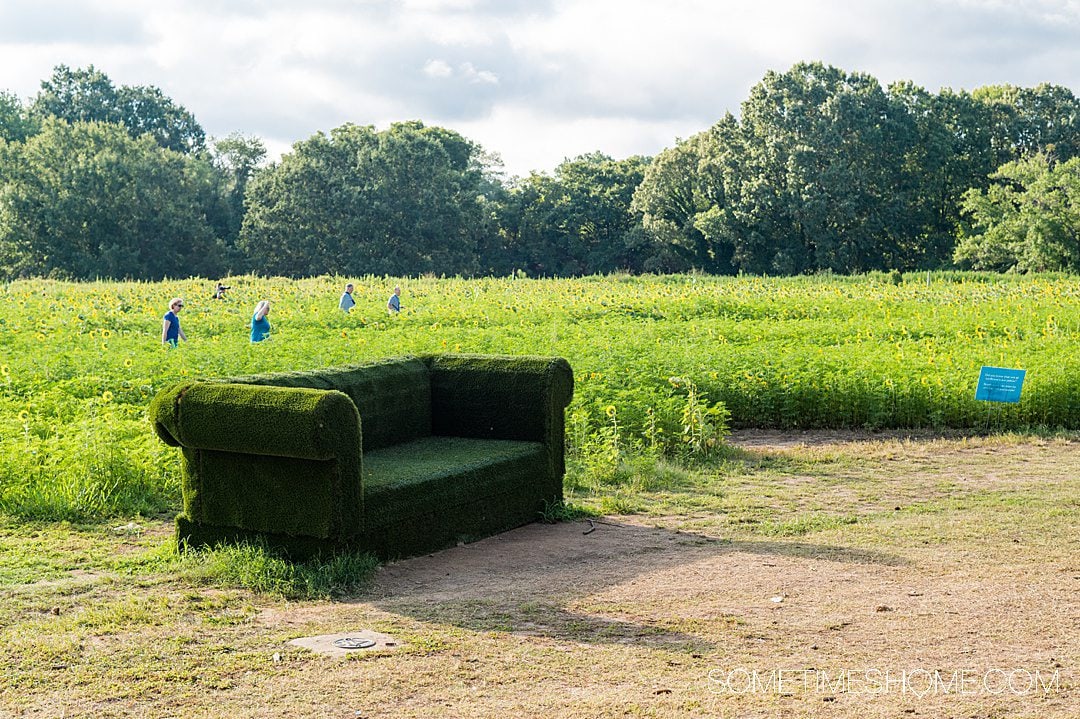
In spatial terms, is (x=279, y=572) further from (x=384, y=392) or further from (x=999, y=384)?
(x=999, y=384)

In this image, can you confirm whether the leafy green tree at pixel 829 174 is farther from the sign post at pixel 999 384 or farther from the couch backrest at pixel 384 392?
the couch backrest at pixel 384 392

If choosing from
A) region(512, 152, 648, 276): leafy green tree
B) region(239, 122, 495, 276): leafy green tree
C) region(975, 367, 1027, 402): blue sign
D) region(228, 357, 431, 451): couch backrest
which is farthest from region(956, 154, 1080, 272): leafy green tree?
region(228, 357, 431, 451): couch backrest

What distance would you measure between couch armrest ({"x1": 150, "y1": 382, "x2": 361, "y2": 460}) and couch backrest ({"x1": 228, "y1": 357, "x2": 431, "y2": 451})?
0.72 meters

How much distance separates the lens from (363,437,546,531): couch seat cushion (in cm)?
657

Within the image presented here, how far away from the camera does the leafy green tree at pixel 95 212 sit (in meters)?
54.3

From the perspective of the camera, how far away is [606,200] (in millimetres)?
61031

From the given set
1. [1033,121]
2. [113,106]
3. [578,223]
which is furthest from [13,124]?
[1033,121]

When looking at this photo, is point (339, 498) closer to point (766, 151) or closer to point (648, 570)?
point (648, 570)

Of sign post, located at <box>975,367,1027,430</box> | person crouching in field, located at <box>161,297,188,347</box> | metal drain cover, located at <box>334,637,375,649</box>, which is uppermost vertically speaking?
person crouching in field, located at <box>161,297,188,347</box>

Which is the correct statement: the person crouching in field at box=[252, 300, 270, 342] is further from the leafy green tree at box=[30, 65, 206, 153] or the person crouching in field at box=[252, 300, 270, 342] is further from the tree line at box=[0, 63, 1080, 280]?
the leafy green tree at box=[30, 65, 206, 153]

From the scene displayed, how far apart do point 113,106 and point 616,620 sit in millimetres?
88206

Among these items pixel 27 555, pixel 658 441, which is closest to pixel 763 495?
pixel 658 441

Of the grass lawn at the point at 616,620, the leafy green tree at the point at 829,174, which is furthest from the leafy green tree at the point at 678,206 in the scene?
the grass lawn at the point at 616,620

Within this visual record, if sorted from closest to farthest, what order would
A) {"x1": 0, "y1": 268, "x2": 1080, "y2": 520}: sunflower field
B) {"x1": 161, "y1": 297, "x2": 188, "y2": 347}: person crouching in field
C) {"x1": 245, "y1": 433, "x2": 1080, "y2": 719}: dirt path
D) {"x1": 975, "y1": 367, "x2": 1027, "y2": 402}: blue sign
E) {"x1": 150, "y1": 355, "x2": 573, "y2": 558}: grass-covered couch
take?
{"x1": 245, "y1": 433, "x2": 1080, "y2": 719}: dirt path, {"x1": 150, "y1": 355, "x2": 573, "y2": 558}: grass-covered couch, {"x1": 0, "y1": 268, "x2": 1080, "y2": 520}: sunflower field, {"x1": 975, "y1": 367, "x2": 1027, "y2": 402}: blue sign, {"x1": 161, "y1": 297, "x2": 188, "y2": 347}: person crouching in field
